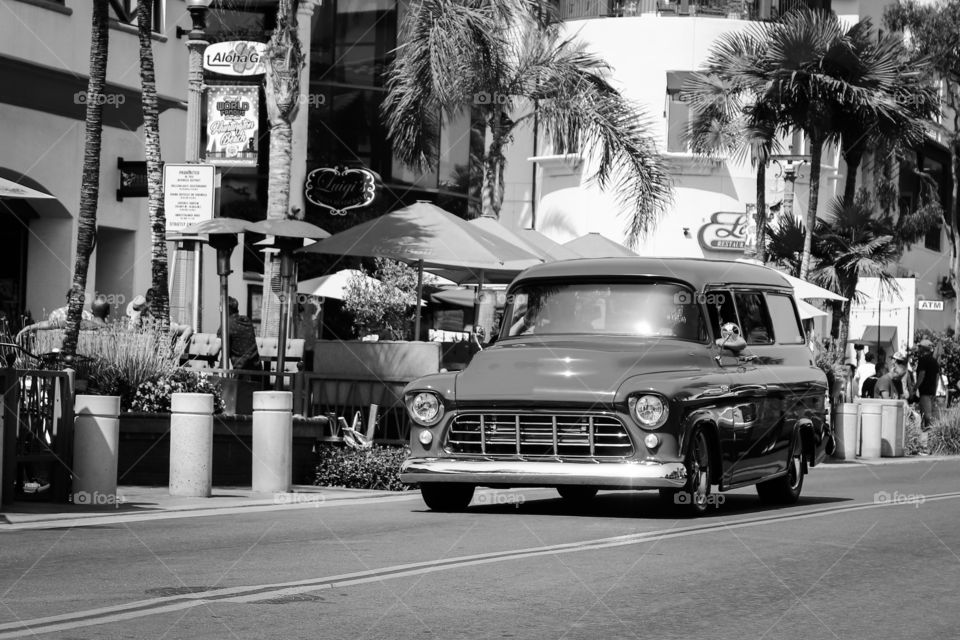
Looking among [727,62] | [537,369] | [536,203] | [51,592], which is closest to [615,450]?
[537,369]

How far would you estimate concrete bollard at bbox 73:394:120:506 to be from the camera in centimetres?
1359

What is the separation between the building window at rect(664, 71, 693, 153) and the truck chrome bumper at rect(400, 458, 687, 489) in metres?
31.5

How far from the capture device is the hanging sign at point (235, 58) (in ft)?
102

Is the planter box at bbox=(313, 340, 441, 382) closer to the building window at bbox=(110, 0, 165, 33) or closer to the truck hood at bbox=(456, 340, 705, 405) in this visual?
the truck hood at bbox=(456, 340, 705, 405)

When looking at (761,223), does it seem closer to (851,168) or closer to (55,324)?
(851,168)

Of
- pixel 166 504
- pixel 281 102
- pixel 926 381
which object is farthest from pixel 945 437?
pixel 166 504

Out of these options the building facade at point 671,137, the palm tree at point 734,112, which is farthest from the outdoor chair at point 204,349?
the building facade at point 671,137

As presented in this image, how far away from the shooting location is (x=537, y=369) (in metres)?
12.8

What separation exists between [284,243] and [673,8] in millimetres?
27213

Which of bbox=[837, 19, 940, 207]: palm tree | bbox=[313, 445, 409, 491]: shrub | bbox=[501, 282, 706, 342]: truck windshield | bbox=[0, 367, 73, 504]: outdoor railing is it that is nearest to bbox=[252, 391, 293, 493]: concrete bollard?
bbox=[313, 445, 409, 491]: shrub

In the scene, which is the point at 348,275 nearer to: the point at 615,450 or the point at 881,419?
the point at 881,419

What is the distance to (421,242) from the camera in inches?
→ 786

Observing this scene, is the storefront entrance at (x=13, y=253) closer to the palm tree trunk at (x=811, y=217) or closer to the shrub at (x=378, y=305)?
the shrub at (x=378, y=305)

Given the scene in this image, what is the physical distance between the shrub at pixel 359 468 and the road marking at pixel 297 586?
467cm
